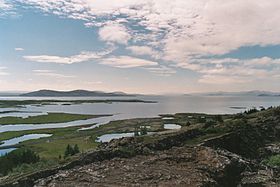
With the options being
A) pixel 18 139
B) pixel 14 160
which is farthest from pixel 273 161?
pixel 18 139

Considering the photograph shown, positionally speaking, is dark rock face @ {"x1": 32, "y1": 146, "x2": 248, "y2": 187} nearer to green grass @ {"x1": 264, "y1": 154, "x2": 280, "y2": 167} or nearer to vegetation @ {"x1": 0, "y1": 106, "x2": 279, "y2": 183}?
vegetation @ {"x1": 0, "y1": 106, "x2": 279, "y2": 183}

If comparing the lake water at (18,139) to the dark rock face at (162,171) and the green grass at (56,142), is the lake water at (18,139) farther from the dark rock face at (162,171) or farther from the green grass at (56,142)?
the dark rock face at (162,171)

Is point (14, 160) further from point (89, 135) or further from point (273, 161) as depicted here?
point (89, 135)

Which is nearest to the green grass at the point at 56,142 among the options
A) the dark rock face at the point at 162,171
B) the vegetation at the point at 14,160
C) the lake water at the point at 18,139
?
the lake water at the point at 18,139

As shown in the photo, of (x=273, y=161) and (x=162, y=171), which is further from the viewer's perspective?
(x=273, y=161)

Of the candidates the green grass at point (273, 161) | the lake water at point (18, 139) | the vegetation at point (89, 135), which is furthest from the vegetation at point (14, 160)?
the lake water at point (18, 139)

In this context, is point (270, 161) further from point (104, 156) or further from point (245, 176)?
point (104, 156)

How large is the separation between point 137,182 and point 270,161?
1424 centimetres

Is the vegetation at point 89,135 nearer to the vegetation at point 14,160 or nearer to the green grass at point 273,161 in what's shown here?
the green grass at point 273,161

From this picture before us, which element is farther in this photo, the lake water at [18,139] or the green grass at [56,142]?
the lake water at [18,139]

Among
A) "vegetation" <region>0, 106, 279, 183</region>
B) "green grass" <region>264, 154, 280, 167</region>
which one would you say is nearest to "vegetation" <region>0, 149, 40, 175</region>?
"vegetation" <region>0, 106, 279, 183</region>

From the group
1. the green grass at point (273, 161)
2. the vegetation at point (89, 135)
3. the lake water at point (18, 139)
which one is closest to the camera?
the green grass at point (273, 161)

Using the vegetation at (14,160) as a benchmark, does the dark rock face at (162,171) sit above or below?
above

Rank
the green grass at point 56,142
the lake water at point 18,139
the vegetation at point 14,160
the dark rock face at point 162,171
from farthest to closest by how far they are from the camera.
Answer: the lake water at point 18,139 → the green grass at point 56,142 → the vegetation at point 14,160 → the dark rock face at point 162,171
